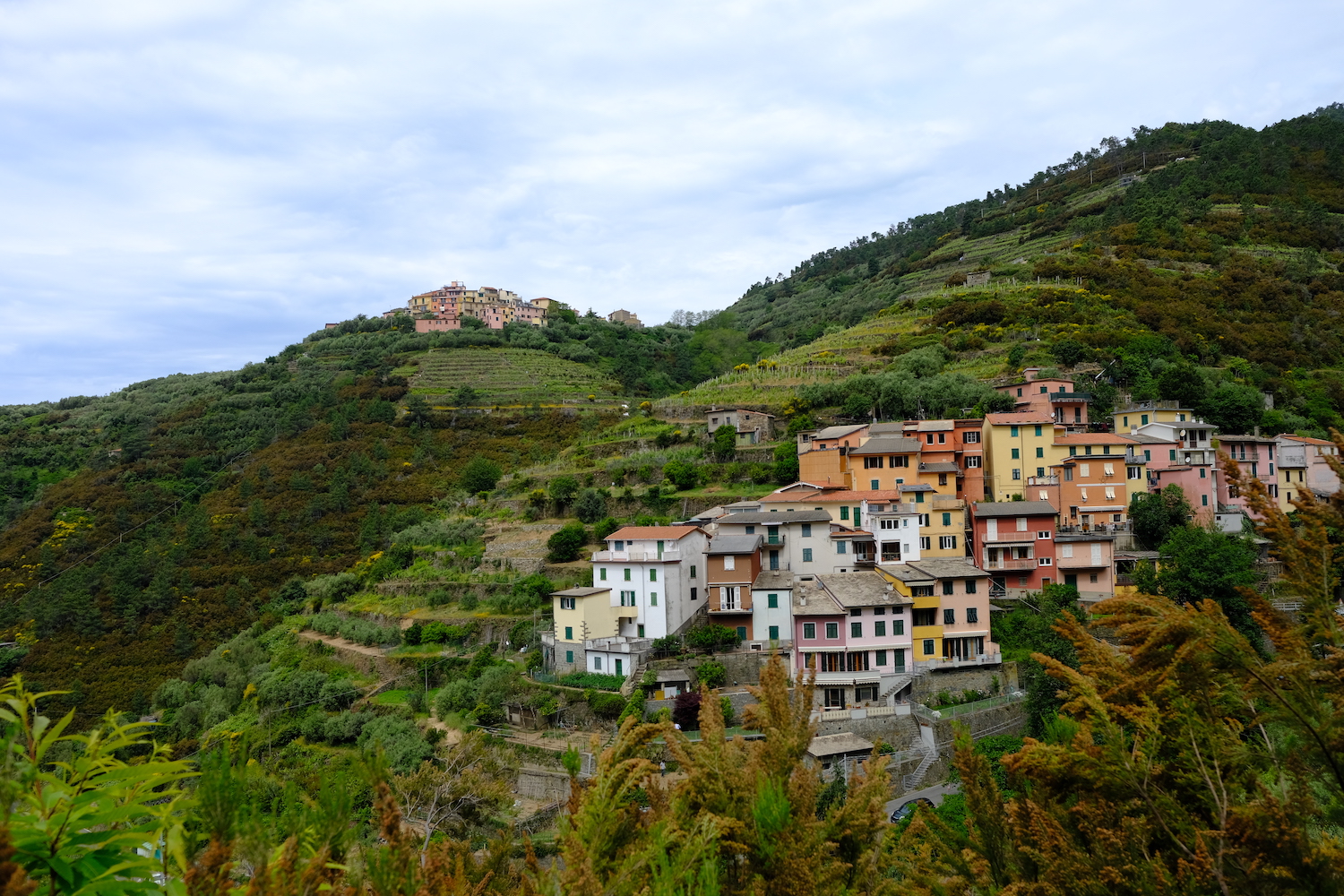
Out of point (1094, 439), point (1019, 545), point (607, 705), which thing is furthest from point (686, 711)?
point (1094, 439)

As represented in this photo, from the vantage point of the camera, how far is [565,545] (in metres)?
33.0

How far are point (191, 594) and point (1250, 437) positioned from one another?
53965 millimetres

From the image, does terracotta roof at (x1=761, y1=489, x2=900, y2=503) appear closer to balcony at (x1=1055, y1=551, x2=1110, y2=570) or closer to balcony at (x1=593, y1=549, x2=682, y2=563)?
balcony at (x1=593, y1=549, x2=682, y2=563)

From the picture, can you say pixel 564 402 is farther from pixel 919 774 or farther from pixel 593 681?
pixel 919 774

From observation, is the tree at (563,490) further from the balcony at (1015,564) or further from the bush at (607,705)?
the balcony at (1015,564)

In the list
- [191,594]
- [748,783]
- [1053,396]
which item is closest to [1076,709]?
[748,783]

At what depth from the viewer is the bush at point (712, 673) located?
24266 mm

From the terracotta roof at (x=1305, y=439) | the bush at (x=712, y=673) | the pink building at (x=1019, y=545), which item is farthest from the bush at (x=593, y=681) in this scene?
the terracotta roof at (x=1305, y=439)

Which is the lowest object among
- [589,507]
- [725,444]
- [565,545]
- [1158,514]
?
[565,545]

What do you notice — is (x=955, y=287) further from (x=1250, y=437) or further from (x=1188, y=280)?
(x=1250, y=437)

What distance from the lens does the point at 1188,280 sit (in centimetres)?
5481

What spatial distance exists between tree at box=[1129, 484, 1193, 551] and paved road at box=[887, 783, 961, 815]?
13594mm

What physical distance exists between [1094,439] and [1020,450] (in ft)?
8.87

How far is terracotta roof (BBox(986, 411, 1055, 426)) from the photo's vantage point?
3147cm
